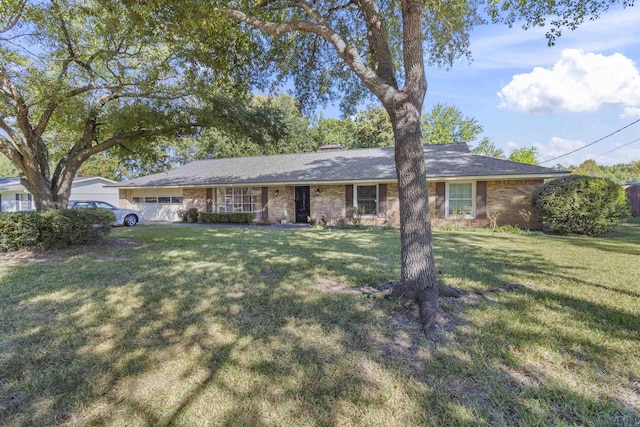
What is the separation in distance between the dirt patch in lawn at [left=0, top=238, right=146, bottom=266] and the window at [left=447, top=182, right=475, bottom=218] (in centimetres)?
1189

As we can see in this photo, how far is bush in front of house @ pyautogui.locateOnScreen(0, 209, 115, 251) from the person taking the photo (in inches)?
289

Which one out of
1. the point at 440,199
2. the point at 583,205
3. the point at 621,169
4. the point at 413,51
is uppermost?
the point at 621,169

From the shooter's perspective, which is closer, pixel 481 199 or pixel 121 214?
pixel 481 199

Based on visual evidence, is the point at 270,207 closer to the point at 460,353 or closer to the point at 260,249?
the point at 260,249

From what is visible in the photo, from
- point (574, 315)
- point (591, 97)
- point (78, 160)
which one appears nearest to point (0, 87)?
point (78, 160)

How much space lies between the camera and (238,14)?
5.08 m

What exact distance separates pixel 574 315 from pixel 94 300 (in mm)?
5943

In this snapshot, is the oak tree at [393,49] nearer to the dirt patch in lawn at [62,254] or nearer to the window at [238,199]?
the dirt patch in lawn at [62,254]

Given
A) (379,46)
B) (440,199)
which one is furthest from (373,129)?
(379,46)

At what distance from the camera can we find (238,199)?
1769 cm

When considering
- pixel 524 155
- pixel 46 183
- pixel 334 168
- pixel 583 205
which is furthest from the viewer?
pixel 524 155

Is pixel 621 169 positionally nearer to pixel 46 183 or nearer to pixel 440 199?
pixel 440 199

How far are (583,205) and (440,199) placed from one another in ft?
15.9

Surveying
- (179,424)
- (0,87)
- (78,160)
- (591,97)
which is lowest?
(179,424)
